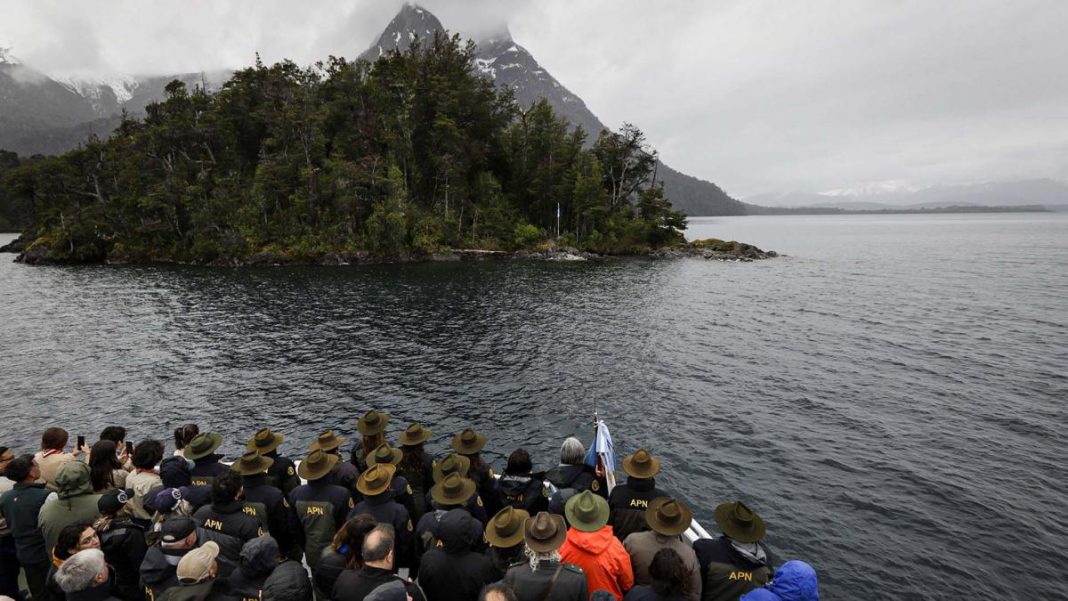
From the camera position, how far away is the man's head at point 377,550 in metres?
5.19

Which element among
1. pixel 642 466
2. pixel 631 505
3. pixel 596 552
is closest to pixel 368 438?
pixel 631 505

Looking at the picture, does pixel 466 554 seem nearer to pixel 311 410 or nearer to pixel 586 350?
pixel 311 410

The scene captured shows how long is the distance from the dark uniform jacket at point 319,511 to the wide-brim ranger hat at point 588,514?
13.5 ft

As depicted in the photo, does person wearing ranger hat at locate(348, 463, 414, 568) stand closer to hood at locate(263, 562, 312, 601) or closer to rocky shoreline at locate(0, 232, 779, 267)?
hood at locate(263, 562, 312, 601)

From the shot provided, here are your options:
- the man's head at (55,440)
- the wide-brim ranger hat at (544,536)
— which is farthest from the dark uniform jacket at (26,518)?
the wide-brim ranger hat at (544,536)

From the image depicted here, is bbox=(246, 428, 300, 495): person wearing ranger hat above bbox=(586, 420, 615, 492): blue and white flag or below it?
above

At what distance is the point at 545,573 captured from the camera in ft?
18.0

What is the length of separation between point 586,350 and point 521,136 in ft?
246

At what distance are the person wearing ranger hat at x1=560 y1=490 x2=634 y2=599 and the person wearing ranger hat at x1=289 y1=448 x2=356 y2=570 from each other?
13.4 feet

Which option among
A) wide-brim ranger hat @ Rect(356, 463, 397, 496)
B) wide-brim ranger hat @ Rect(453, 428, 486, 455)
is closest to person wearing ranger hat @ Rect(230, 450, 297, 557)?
wide-brim ranger hat @ Rect(356, 463, 397, 496)

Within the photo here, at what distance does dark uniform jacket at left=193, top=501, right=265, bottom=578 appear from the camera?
668 cm

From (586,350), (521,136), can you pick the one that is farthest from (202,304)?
(521,136)

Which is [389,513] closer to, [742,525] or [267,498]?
[267,498]

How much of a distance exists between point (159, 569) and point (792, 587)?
24.9ft
